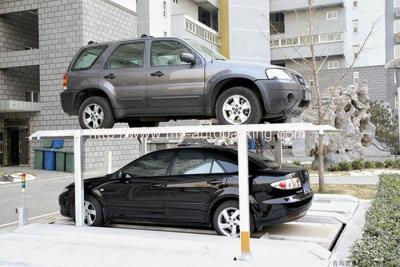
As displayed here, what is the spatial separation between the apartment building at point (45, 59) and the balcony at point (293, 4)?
23442 mm

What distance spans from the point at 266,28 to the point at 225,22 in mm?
4226

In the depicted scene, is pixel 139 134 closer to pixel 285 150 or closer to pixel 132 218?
pixel 132 218

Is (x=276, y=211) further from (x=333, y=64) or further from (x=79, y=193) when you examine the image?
(x=333, y=64)

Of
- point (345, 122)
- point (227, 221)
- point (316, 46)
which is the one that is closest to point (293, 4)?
point (316, 46)

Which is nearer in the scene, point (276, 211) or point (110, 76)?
point (276, 211)

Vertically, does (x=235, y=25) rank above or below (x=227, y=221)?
above

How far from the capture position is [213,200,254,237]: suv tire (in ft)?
25.0

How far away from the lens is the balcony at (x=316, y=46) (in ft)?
151

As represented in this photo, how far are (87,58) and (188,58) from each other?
2.22 meters

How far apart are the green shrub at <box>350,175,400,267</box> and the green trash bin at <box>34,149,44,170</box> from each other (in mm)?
20527

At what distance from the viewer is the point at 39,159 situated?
25125mm

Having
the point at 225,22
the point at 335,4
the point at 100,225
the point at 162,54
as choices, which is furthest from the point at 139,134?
the point at 335,4

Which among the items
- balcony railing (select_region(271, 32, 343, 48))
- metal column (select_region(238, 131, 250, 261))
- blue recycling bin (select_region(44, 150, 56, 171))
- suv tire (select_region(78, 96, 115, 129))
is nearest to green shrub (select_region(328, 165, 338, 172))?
A: blue recycling bin (select_region(44, 150, 56, 171))

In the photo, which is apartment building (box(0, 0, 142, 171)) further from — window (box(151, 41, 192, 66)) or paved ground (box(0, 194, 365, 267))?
window (box(151, 41, 192, 66))
